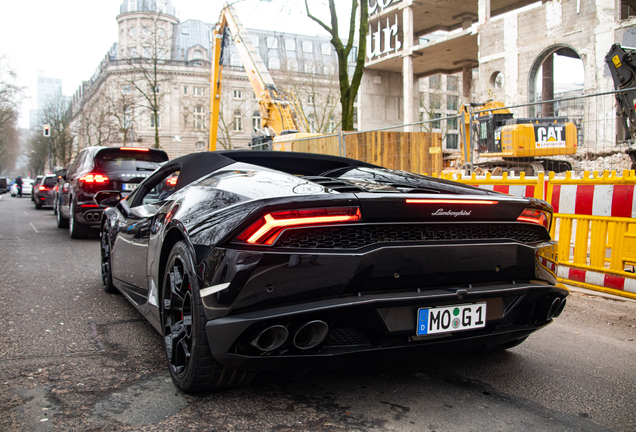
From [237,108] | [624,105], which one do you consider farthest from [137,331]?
[237,108]

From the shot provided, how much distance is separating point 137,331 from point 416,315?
2.33 metres

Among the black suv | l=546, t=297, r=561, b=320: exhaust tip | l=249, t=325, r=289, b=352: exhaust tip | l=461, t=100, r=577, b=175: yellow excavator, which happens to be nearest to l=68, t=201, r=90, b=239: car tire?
the black suv

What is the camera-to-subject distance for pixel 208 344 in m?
2.46

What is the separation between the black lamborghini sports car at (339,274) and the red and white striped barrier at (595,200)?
2.94 m

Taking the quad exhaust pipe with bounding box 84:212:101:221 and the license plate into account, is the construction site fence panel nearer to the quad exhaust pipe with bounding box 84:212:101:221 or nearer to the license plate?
the license plate

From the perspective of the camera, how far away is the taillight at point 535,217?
114 inches

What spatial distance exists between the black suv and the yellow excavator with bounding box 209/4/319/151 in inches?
267

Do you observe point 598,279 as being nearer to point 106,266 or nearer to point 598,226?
point 598,226

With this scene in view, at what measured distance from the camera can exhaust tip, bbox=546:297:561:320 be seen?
2842 millimetres

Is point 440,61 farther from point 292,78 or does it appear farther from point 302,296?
point 302,296

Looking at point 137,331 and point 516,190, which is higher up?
point 516,190

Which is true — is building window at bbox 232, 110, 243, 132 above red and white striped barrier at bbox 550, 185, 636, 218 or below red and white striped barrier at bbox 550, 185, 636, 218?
above

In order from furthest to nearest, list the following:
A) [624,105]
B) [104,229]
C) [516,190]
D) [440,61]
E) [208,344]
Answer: [440,61], [624,105], [516,190], [104,229], [208,344]

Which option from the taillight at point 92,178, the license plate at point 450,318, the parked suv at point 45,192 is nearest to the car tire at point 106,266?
the license plate at point 450,318
